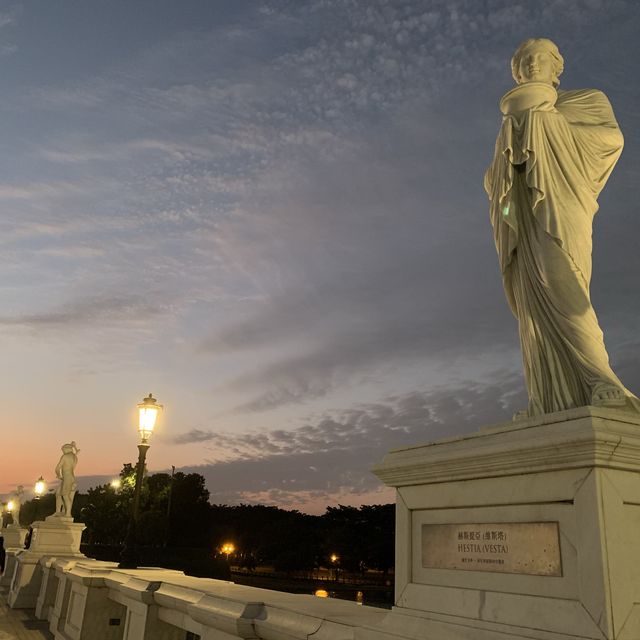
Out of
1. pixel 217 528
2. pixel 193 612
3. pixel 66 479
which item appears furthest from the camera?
pixel 217 528

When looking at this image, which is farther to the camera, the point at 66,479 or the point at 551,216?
the point at 66,479

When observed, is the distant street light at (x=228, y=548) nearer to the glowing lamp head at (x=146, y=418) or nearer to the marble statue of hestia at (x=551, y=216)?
the glowing lamp head at (x=146, y=418)

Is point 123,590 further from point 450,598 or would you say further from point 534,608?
point 534,608

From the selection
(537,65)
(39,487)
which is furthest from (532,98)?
(39,487)

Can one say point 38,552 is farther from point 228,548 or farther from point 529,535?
point 228,548

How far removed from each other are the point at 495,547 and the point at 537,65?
3594 millimetres

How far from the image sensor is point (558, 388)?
4.12 meters

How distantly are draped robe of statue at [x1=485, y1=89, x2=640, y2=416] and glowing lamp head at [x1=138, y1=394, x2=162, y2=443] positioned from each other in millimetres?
9000

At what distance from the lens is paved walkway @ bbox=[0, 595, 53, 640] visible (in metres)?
12.9

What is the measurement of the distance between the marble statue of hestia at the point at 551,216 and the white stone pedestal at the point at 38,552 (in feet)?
53.2

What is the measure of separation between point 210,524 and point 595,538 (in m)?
72.7

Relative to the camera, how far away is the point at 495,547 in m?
3.49

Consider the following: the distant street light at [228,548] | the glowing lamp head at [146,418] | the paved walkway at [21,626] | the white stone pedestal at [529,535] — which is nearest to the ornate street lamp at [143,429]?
the glowing lamp head at [146,418]

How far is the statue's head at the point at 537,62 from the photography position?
488 cm
